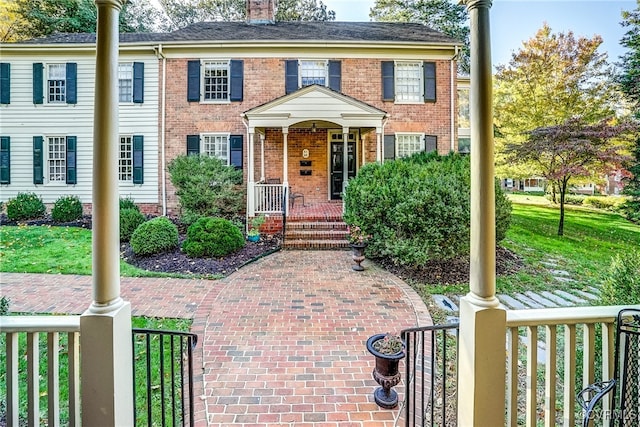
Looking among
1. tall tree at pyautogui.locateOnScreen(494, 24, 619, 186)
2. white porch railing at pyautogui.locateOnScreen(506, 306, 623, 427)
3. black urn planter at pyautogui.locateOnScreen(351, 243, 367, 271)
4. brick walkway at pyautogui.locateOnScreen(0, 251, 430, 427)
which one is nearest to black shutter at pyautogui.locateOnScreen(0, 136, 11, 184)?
brick walkway at pyautogui.locateOnScreen(0, 251, 430, 427)

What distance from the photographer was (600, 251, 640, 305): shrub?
2914mm

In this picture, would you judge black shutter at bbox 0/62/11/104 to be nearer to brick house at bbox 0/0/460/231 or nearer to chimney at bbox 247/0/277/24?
brick house at bbox 0/0/460/231

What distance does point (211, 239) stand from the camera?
26.5 ft

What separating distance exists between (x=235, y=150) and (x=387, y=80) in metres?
6.16

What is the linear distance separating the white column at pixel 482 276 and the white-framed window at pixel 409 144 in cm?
1089

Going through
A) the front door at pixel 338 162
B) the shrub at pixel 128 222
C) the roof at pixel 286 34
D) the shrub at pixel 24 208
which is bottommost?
the shrub at pixel 128 222

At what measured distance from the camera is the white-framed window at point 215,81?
12445 millimetres

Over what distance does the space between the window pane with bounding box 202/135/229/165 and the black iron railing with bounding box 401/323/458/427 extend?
10424 mm

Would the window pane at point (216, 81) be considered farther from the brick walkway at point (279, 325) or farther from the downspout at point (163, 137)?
the brick walkway at point (279, 325)

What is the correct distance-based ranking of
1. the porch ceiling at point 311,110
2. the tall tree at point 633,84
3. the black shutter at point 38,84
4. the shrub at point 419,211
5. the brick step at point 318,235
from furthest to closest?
the black shutter at point 38,84 < the tall tree at point 633,84 < the porch ceiling at point 311,110 < the brick step at point 318,235 < the shrub at point 419,211

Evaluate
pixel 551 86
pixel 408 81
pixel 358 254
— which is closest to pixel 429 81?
pixel 408 81

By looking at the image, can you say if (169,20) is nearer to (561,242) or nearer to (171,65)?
(171,65)

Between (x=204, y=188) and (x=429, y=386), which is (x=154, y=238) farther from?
(x=429, y=386)

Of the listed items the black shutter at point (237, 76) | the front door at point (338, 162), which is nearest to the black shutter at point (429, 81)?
the front door at point (338, 162)
